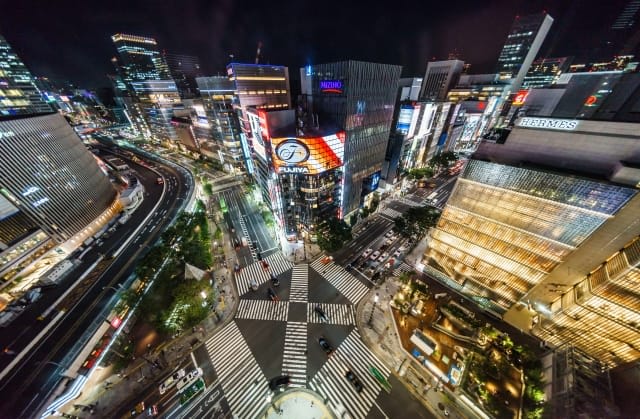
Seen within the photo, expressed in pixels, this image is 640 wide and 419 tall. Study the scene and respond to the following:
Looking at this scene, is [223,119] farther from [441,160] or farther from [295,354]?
[441,160]

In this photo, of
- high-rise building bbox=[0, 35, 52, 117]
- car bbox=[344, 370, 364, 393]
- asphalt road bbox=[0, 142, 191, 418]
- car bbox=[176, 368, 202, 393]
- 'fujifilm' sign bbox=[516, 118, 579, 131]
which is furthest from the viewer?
high-rise building bbox=[0, 35, 52, 117]

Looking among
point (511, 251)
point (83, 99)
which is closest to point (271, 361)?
point (511, 251)

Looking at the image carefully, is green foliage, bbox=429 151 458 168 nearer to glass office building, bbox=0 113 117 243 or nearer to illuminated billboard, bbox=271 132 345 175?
illuminated billboard, bbox=271 132 345 175

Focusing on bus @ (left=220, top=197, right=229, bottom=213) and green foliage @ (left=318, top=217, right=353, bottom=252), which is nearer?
green foliage @ (left=318, top=217, right=353, bottom=252)

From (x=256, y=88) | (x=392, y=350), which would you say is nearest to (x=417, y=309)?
(x=392, y=350)

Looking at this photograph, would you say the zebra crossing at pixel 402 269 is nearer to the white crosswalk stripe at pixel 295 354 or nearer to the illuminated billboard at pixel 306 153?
the white crosswalk stripe at pixel 295 354

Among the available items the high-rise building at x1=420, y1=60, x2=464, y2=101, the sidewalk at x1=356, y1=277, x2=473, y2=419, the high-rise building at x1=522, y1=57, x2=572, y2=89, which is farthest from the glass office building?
the high-rise building at x1=522, y1=57, x2=572, y2=89
